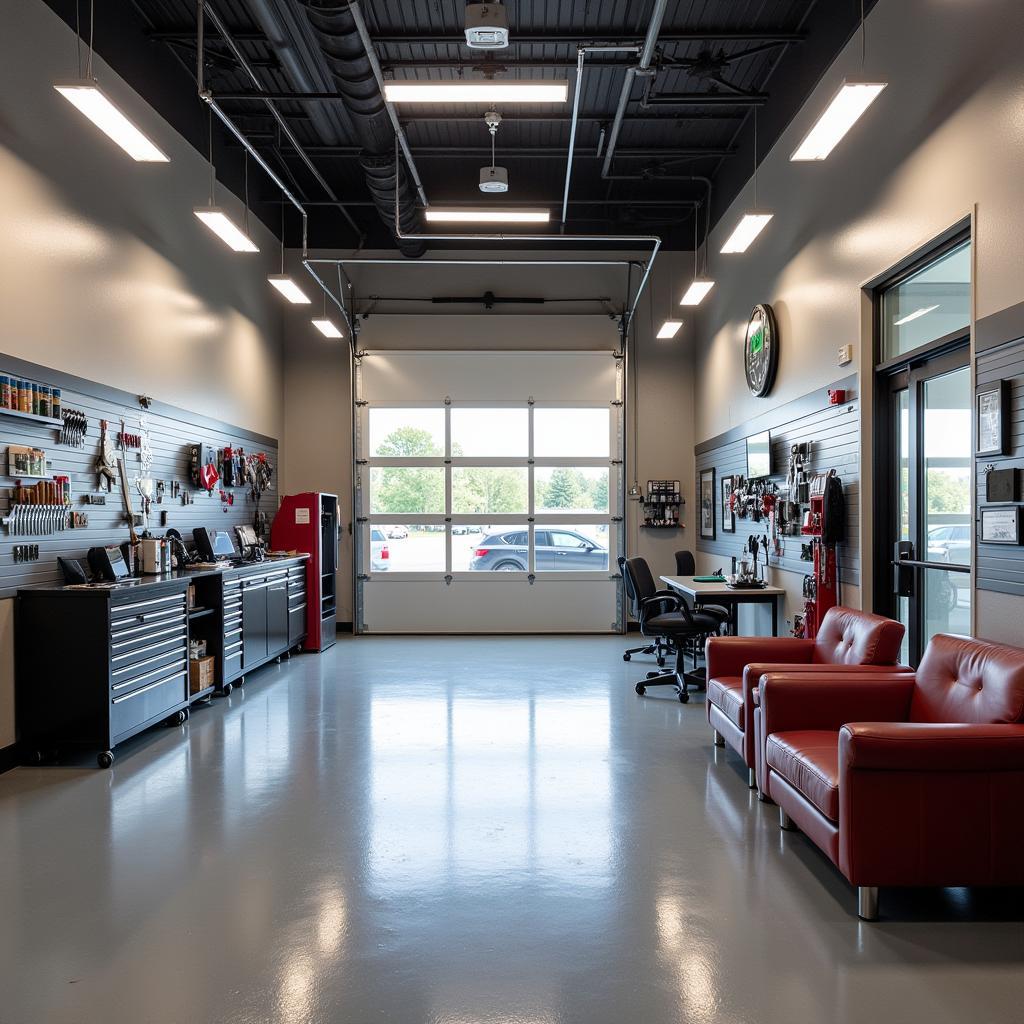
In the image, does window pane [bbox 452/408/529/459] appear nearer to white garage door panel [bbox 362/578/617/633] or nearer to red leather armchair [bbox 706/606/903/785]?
white garage door panel [bbox 362/578/617/633]

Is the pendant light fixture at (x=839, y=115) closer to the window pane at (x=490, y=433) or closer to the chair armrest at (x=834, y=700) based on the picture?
the chair armrest at (x=834, y=700)

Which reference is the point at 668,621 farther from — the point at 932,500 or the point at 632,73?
the point at 632,73

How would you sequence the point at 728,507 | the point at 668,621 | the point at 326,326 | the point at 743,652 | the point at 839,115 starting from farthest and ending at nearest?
the point at 326,326, the point at 728,507, the point at 668,621, the point at 743,652, the point at 839,115

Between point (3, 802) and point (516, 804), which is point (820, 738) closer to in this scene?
point (516, 804)

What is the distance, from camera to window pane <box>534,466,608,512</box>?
936 cm

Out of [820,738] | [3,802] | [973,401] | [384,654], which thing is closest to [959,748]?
[820,738]

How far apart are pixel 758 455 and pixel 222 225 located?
15.0 feet

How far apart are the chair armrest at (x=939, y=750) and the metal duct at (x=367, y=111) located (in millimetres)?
4759

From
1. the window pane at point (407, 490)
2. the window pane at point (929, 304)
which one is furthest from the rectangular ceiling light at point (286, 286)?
the window pane at point (929, 304)

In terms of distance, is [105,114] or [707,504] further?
[707,504]

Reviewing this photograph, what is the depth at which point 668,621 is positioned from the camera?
6.10 m

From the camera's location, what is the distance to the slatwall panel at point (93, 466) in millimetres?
4289

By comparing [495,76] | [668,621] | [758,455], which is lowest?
[668,621]

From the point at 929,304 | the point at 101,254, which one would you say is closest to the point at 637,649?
the point at 929,304
